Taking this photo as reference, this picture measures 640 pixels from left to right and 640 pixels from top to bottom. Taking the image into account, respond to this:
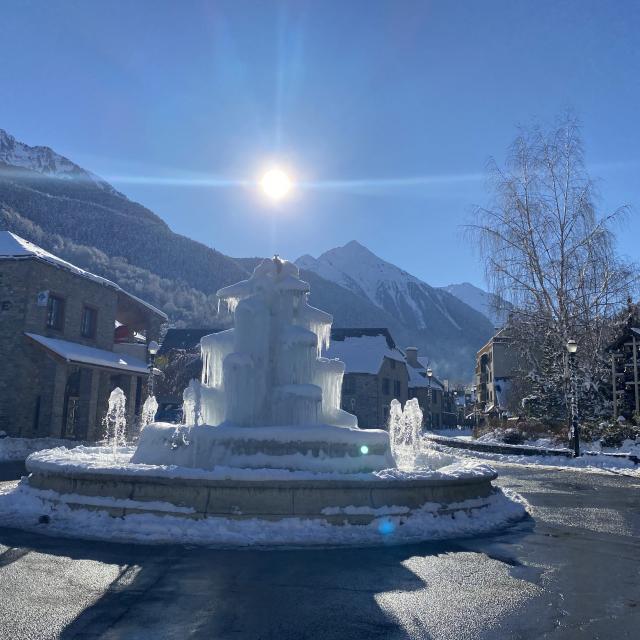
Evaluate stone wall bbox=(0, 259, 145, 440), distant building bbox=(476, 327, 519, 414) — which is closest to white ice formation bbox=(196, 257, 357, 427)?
stone wall bbox=(0, 259, 145, 440)

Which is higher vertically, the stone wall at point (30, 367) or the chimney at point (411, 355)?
the chimney at point (411, 355)

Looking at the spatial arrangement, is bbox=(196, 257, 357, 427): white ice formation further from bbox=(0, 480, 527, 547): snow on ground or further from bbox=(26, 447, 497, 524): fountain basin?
bbox=(0, 480, 527, 547): snow on ground

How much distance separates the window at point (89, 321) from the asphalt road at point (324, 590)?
76.5 ft

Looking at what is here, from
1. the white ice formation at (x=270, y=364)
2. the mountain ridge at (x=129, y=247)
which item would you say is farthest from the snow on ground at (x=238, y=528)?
the mountain ridge at (x=129, y=247)

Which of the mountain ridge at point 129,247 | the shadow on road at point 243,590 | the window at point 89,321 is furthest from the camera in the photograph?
the mountain ridge at point 129,247

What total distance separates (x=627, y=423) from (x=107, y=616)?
25.0m

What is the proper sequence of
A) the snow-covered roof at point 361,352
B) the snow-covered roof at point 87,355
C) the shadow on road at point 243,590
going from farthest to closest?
the snow-covered roof at point 361,352
the snow-covered roof at point 87,355
the shadow on road at point 243,590

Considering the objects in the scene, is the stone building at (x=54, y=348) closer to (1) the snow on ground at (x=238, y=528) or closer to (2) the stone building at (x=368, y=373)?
(1) the snow on ground at (x=238, y=528)

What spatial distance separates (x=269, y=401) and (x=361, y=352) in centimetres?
3533

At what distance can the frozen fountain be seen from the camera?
7.42 meters

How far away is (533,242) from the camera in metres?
29.2

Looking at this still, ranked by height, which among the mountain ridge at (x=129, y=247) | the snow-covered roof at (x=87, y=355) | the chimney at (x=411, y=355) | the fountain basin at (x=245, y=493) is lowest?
the fountain basin at (x=245, y=493)

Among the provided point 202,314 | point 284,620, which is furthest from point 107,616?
A: point 202,314

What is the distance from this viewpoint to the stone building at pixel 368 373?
1735 inches
